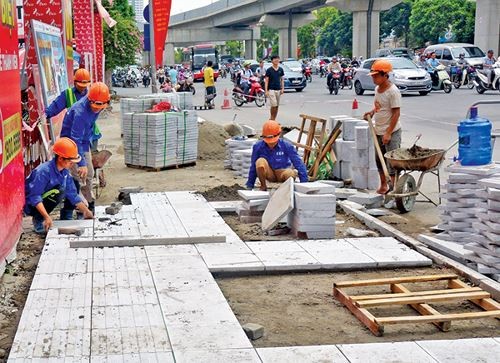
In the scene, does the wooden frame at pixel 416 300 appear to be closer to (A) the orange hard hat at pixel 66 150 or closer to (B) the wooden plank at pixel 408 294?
(B) the wooden plank at pixel 408 294

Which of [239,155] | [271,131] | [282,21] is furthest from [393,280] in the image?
[282,21]

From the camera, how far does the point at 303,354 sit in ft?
16.1

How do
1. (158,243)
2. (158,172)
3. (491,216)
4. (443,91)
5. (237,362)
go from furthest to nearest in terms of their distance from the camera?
(443,91) < (158,172) < (158,243) < (491,216) < (237,362)

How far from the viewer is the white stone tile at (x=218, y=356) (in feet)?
15.6

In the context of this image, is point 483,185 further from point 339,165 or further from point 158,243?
point 339,165

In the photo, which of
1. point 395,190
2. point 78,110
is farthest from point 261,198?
point 78,110

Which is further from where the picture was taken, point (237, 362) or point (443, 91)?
point (443, 91)

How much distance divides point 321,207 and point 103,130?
15.8 metres

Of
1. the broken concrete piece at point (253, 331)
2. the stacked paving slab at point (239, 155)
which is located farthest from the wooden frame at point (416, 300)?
the stacked paving slab at point (239, 155)

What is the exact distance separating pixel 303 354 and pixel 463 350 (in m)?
1.03

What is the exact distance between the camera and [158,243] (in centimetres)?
773

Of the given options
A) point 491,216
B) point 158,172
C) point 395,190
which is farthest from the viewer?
point 158,172

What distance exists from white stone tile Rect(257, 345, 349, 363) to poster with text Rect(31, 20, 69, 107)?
605 centimetres

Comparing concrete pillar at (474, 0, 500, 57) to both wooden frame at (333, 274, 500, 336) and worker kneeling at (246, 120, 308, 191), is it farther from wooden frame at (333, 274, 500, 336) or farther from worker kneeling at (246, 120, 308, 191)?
wooden frame at (333, 274, 500, 336)
